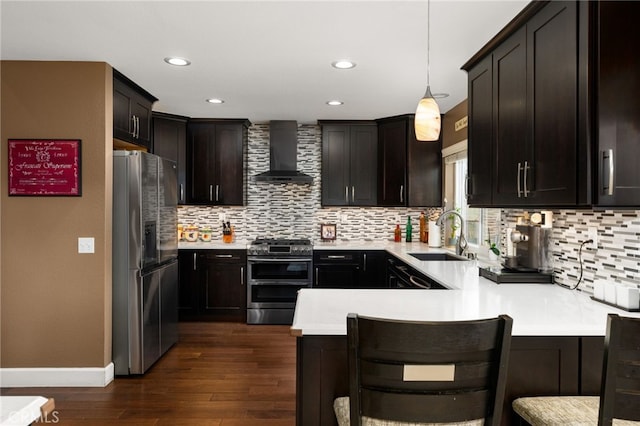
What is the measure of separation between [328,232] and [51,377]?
3298 millimetres

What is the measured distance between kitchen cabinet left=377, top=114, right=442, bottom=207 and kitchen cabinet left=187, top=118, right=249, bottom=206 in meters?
1.83

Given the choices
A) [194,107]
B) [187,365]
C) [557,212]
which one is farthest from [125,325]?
[557,212]

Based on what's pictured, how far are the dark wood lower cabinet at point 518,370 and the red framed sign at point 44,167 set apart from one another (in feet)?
8.08

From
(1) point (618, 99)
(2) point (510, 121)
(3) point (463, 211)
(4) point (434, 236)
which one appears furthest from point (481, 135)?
(4) point (434, 236)

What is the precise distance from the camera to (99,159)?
325 cm

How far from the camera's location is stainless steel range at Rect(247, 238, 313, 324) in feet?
16.0

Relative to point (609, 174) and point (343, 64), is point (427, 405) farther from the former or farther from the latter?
point (343, 64)

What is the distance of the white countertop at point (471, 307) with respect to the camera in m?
1.63

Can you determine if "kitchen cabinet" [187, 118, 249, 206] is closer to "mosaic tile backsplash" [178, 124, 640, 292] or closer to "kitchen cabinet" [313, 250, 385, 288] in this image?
"mosaic tile backsplash" [178, 124, 640, 292]

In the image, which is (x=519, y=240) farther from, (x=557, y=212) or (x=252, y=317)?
(x=252, y=317)

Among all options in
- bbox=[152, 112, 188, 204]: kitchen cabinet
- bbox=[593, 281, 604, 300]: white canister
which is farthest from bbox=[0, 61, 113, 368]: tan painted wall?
bbox=[593, 281, 604, 300]: white canister

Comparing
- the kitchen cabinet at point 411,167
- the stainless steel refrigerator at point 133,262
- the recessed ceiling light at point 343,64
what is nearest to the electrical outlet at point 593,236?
the recessed ceiling light at point 343,64

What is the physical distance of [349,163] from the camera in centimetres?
535

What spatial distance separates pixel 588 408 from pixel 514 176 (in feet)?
3.76
